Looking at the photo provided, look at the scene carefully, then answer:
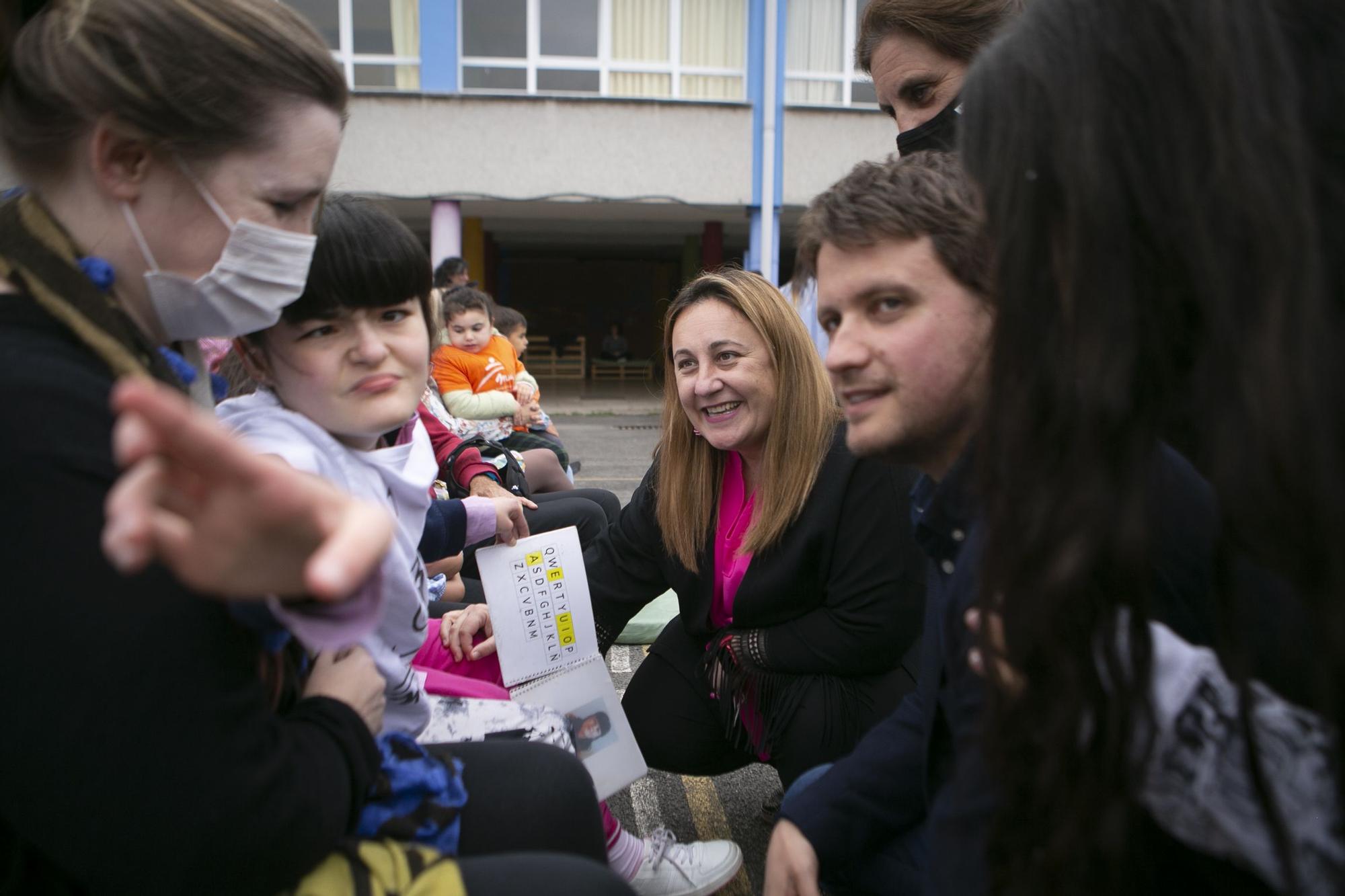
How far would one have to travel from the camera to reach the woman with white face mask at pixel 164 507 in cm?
69

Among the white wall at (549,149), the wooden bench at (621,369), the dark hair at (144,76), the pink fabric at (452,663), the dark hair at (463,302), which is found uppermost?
the white wall at (549,149)

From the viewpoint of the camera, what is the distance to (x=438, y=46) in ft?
41.7

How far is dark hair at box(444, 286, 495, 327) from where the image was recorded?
219 inches

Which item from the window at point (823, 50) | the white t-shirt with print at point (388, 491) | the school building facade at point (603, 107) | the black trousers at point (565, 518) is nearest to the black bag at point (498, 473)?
the black trousers at point (565, 518)

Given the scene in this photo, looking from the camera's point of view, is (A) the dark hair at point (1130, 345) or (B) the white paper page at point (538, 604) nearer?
(A) the dark hair at point (1130, 345)

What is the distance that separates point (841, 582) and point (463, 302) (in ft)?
13.0

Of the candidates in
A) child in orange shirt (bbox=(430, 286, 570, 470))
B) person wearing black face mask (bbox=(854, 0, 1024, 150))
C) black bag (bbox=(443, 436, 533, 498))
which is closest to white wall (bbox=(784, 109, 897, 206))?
child in orange shirt (bbox=(430, 286, 570, 470))

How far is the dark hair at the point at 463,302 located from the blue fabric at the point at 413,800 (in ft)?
14.6

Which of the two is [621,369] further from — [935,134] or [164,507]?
[164,507]

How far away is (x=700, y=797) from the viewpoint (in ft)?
8.96

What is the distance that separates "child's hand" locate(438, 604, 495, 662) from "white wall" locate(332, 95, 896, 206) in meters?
11.7

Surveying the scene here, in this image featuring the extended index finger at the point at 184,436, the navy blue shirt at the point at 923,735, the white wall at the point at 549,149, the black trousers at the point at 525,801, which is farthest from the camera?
the white wall at the point at 549,149

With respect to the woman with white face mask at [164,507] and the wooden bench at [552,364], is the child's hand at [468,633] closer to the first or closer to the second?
the woman with white face mask at [164,507]

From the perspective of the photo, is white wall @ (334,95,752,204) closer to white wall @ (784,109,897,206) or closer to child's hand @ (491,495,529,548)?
white wall @ (784,109,897,206)
